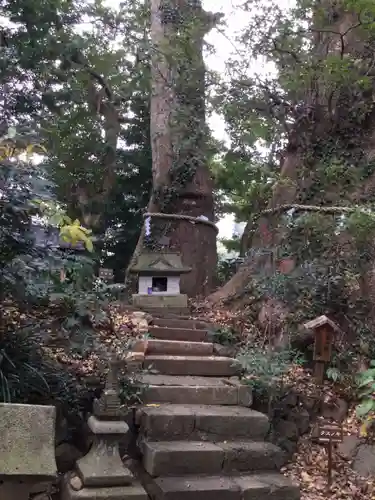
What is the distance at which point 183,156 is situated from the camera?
1028cm

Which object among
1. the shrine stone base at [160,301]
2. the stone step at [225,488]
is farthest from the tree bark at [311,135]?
the stone step at [225,488]

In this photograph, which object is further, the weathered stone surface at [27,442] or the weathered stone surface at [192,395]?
the weathered stone surface at [192,395]

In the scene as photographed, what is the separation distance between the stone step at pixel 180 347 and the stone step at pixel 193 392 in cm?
48

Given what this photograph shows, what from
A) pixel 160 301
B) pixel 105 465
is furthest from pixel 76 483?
pixel 160 301

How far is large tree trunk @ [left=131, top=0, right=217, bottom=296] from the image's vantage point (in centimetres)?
980

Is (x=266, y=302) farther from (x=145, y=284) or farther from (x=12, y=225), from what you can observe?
(x=12, y=225)

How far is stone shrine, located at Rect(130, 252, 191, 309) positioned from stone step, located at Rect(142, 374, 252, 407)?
2820 mm

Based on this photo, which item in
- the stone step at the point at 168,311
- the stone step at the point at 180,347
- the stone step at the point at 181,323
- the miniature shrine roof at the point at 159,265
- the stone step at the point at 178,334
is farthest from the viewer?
the miniature shrine roof at the point at 159,265

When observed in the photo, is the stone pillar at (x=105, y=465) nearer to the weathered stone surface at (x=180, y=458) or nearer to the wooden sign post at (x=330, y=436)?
the weathered stone surface at (x=180, y=458)

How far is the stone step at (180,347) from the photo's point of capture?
210 inches

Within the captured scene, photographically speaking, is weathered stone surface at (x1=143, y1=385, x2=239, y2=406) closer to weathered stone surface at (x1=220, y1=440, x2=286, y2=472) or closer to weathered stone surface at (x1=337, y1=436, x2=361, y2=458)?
weathered stone surface at (x1=220, y1=440, x2=286, y2=472)

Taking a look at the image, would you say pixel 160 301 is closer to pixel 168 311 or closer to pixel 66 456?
pixel 168 311

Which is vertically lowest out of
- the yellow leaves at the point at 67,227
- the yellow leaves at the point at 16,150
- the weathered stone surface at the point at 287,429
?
the weathered stone surface at the point at 287,429

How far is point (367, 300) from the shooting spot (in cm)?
577
